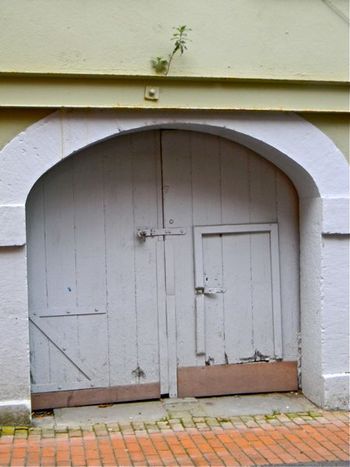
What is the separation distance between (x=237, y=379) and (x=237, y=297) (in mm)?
759

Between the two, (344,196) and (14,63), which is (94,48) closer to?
(14,63)

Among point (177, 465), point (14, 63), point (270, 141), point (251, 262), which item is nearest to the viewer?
point (177, 465)

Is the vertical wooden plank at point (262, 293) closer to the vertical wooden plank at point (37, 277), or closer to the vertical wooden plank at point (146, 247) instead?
the vertical wooden plank at point (146, 247)

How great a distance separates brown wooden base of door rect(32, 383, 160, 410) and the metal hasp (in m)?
1.34

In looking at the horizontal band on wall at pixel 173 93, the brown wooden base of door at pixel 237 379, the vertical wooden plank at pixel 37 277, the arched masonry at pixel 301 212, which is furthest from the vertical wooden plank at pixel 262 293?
the vertical wooden plank at pixel 37 277

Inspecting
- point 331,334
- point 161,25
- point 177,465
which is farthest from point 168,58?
point 177,465

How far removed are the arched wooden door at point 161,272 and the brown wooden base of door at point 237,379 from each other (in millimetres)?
10

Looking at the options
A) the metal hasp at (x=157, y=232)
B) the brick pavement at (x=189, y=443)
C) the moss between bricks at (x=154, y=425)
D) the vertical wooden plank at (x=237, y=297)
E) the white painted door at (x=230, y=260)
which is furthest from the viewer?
the vertical wooden plank at (x=237, y=297)

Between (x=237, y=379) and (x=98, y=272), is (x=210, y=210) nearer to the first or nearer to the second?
(x=98, y=272)

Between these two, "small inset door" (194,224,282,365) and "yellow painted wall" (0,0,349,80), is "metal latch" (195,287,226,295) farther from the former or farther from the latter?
"yellow painted wall" (0,0,349,80)

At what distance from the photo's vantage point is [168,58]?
→ 6113 millimetres

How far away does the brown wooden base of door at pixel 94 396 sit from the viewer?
6.41 metres

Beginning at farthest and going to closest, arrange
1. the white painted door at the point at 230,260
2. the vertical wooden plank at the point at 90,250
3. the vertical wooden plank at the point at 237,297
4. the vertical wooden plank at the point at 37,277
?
the vertical wooden plank at the point at 237,297
the white painted door at the point at 230,260
the vertical wooden plank at the point at 90,250
the vertical wooden plank at the point at 37,277

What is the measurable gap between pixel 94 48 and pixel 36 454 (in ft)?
10.5
